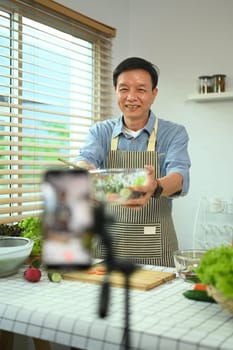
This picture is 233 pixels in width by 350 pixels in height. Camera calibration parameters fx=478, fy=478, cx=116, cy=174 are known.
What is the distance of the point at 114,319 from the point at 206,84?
2.24m

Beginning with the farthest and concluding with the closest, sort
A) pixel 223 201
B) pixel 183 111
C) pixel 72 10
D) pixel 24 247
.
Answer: pixel 183 111 → pixel 223 201 → pixel 72 10 → pixel 24 247

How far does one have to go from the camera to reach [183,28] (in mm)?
3227

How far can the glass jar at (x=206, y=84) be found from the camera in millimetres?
3062

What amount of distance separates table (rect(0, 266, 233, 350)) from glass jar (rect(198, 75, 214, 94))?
6.27ft

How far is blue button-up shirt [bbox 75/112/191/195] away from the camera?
2066 mm

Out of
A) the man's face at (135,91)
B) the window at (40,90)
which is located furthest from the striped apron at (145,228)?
the window at (40,90)

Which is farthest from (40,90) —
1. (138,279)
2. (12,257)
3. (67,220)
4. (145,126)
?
(67,220)

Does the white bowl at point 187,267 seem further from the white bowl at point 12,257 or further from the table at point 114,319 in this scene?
the white bowl at point 12,257

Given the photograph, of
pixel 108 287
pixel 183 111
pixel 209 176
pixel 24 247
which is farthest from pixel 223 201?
pixel 108 287

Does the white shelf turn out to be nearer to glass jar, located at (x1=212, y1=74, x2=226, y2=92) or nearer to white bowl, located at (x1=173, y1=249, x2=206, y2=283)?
glass jar, located at (x1=212, y1=74, x2=226, y2=92)

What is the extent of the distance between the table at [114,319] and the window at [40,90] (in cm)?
90

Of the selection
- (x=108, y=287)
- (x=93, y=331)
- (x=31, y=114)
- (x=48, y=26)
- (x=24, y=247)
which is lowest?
(x=93, y=331)

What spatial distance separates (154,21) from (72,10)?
802mm

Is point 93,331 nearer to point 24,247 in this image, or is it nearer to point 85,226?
point 24,247
